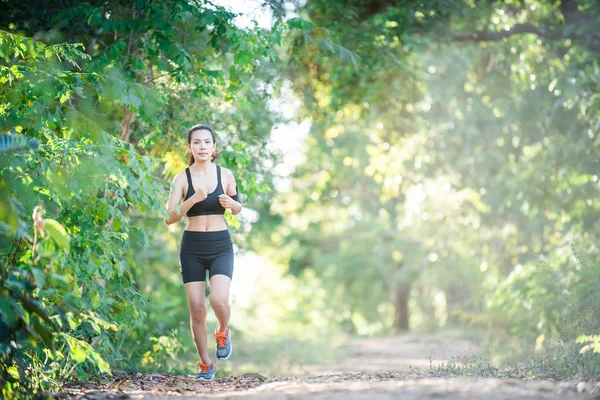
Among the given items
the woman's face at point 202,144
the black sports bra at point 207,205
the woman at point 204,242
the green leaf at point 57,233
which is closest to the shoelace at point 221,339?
the woman at point 204,242

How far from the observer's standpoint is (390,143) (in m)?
19.3

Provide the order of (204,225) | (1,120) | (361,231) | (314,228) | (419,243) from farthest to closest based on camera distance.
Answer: (314,228) < (361,231) < (419,243) < (204,225) < (1,120)

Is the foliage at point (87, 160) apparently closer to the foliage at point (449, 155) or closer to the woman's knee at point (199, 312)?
the woman's knee at point (199, 312)

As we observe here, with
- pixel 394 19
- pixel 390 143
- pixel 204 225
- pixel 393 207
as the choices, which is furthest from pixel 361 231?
pixel 204 225

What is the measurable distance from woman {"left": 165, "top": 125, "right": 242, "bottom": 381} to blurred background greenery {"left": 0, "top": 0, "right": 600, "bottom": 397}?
0.46 meters

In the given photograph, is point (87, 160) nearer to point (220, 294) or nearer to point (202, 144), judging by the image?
point (202, 144)

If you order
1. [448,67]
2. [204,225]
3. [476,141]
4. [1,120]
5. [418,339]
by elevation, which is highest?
[448,67]

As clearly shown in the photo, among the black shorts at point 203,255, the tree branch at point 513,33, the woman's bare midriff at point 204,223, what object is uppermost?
the tree branch at point 513,33

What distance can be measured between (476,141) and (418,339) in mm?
5938

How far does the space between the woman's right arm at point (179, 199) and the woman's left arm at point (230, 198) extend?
11.3 inches

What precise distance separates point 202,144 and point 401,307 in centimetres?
2122

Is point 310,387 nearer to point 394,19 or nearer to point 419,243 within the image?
point 394,19

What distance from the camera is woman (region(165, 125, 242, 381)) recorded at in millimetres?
7078

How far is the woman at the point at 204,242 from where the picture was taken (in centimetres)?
708
